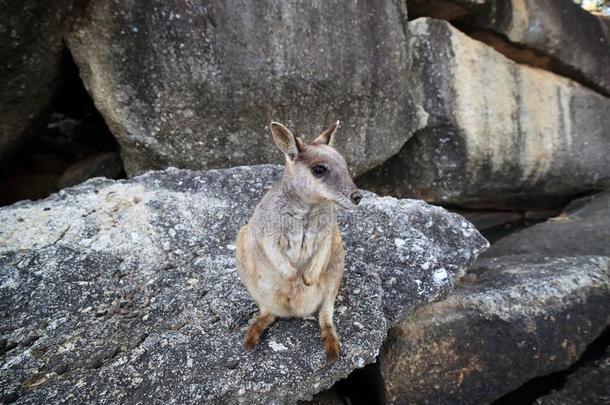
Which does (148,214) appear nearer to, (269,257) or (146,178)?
(146,178)

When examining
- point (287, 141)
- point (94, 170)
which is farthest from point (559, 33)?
point (94, 170)

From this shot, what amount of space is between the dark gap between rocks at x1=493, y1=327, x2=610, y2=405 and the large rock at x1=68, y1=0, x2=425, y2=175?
2.93m

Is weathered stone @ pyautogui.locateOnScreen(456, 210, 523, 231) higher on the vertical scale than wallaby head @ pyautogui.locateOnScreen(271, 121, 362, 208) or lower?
lower

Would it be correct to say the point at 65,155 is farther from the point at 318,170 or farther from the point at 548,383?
the point at 548,383

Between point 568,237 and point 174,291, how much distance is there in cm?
448

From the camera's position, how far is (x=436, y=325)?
3957 millimetres

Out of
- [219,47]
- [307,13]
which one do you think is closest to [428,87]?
[307,13]

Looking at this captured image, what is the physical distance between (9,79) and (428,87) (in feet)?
15.1

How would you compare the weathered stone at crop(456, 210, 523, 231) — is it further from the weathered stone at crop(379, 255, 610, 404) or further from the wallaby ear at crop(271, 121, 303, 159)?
the wallaby ear at crop(271, 121, 303, 159)

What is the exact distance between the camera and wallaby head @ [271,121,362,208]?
112 inches

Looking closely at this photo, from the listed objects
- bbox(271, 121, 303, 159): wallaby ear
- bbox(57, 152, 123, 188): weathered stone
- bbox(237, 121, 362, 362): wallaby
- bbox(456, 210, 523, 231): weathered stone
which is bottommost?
bbox(456, 210, 523, 231): weathered stone

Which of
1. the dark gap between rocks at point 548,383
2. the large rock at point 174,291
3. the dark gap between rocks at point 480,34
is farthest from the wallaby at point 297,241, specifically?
the dark gap between rocks at point 480,34

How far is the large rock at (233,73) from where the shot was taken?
4.58 m

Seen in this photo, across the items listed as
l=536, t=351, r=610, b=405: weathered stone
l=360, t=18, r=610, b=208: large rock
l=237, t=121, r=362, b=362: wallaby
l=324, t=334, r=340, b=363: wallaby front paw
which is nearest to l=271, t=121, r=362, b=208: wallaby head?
l=237, t=121, r=362, b=362: wallaby
